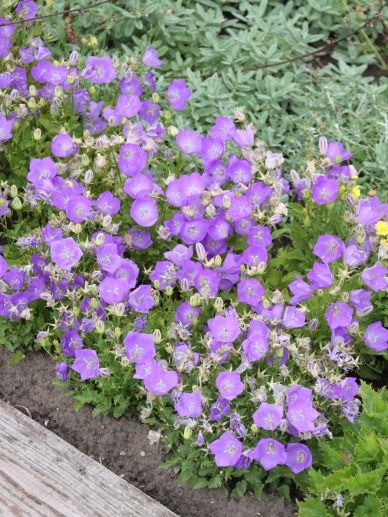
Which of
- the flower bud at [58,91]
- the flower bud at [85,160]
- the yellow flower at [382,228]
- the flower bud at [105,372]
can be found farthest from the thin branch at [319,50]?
the flower bud at [105,372]

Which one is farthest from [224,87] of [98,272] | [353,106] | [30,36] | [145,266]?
[98,272]

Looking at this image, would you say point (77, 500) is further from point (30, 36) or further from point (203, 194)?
point (30, 36)

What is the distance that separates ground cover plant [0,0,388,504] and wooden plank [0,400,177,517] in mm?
174

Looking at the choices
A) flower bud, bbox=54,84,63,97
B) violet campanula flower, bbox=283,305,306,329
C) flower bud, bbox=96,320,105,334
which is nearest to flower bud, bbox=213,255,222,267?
violet campanula flower, bbox=283,305,306,329

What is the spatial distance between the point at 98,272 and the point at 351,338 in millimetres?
763

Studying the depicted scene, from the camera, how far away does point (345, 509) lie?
2492mm

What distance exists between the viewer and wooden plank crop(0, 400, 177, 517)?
252cm

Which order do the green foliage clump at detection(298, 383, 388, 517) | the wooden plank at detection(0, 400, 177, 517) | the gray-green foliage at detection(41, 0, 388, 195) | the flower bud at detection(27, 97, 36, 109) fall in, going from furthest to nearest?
the gray-green foliage at detection(41, 0, 388, 195)
the flower bud at detection(27, 97, 36, 109)
the wooden plank at detection(0, 400, 177, 517)
the green foliage clump at detection(298, 383, 388, 517)

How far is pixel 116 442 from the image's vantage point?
2822mm

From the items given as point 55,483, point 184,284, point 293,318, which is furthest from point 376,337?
point 55,483

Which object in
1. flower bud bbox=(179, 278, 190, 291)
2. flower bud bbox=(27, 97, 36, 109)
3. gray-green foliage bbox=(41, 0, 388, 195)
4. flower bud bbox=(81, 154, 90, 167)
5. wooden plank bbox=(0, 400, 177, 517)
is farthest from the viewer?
gray-green foliage bbox=(41, 0, 388, 195)

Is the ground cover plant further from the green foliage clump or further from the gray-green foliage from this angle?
the gray-green foliage

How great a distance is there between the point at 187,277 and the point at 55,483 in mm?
710

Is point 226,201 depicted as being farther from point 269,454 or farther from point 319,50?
point 319,50
